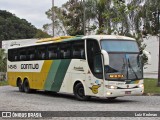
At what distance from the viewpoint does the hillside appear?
346 feet

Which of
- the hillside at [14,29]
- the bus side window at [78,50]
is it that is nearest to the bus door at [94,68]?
the bus side window at [78,50]

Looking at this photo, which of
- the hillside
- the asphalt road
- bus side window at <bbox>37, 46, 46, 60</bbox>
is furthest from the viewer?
the hillside

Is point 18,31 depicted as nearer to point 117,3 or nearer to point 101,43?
point 117,3

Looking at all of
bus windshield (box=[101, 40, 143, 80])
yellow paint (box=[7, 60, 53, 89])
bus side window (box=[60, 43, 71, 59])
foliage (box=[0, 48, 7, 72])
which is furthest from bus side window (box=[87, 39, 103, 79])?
foliage (box=[0, 48, 7, 72])

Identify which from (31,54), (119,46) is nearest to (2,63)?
(31,54)

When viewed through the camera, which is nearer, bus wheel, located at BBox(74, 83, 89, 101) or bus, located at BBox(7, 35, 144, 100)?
bus, located at BBox(7, 35, 144, 100)

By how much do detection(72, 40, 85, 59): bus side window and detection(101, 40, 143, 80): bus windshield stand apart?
1391mm

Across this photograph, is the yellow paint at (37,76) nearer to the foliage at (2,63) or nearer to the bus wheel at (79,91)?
the bus wheel at (79,91)

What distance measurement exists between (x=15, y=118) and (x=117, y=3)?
21152mm

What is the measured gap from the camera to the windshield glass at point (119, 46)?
2106cm

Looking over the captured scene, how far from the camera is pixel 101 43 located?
21031 millimetres

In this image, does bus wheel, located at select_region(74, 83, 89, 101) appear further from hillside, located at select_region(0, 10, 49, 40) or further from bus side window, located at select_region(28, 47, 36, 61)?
hillside, located at select_region(0, 10, 49, 40)

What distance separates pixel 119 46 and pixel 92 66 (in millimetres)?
1602

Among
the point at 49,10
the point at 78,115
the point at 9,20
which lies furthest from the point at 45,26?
the point at 78,115
